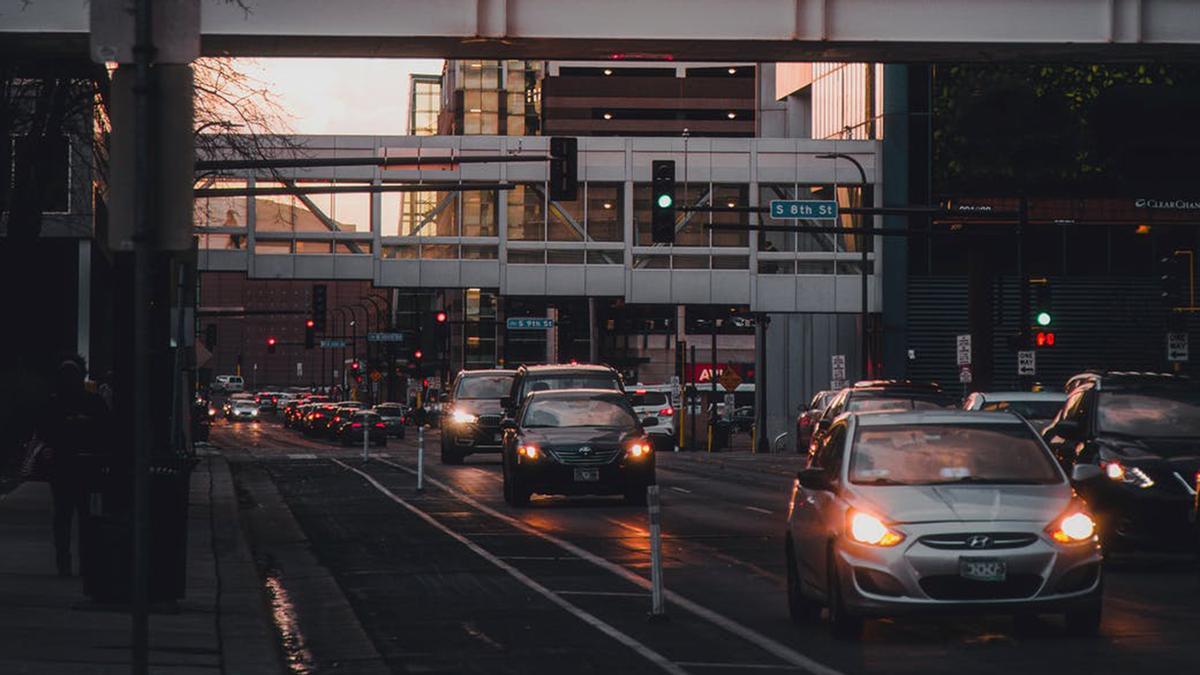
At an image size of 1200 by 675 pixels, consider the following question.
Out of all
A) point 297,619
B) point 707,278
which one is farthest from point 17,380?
point 707,278

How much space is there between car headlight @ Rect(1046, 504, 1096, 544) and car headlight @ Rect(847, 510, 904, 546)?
1.02 m

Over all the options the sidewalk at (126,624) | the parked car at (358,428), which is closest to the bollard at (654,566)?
the sidewalk at (126,624)

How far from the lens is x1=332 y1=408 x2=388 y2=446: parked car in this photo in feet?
271

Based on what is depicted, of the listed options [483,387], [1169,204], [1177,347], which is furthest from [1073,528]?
[1169,204]

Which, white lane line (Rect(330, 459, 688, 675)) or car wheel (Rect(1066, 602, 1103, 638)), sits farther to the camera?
car wheel (Rect(1066, 602, 1103, 638))

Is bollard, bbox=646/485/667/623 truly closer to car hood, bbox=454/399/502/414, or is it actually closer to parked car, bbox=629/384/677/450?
car hood, bbox=454/399/502/414

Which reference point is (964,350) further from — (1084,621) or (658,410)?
(1084,621)

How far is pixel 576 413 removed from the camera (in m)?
31.9

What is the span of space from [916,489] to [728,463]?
125 ft

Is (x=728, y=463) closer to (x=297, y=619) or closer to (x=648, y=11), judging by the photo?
(x=648, y=11)

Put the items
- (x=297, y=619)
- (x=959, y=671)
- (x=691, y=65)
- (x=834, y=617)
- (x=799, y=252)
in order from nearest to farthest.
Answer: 1. (x=959, y=671)
2. (x=834, y=617)
3. (x=297, y=619)
4. (x=799, y=252)
5. (x=691, y=65)

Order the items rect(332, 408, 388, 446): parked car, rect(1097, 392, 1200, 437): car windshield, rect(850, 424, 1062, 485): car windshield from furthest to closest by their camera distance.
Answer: rect(332, 408, 388, 446): parked car
rect(1097, 392, 1200, 437): car windshield
rect(850, 424, 1062, 485): car windshield

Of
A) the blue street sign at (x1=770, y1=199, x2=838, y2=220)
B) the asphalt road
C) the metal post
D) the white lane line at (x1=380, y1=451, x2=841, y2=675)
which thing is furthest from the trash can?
the blue street sign at (x1=770, y1=199, x2=838, y2=220)

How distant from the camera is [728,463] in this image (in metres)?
52.1
